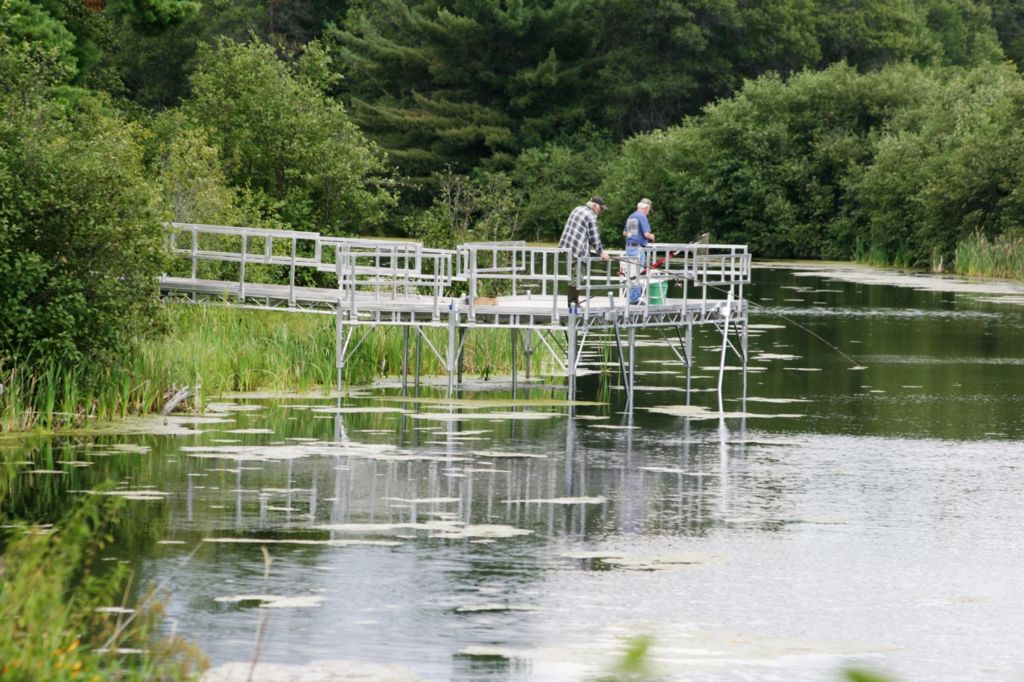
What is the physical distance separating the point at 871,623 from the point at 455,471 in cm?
598

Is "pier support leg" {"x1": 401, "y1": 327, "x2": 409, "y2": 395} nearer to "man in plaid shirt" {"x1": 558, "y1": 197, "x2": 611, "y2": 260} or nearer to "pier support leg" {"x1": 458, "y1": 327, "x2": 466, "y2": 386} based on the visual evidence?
"pier support leg" {"x1": 458, "y1": 327, "x2": 466, "y2": 386}

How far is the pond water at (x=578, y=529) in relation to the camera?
10.1 metres

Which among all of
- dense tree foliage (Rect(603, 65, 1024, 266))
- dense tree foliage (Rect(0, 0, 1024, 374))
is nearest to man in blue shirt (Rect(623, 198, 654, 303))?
dense tree foliage (Rect(0, 0, 1024, 374))

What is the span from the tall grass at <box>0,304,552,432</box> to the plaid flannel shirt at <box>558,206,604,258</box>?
2457 mm

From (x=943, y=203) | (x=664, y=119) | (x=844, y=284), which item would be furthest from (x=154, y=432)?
(x=664, y=119)

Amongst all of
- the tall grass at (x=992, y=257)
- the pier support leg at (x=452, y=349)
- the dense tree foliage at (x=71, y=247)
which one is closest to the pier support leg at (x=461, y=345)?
the pier support leg at (x=452, y=349)

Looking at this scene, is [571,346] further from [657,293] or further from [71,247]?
[71,247]

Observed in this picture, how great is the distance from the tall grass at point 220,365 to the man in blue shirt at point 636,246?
2.15 meters

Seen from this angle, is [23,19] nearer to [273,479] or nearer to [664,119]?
[273,479]

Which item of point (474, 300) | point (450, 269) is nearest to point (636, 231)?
point (450, 269)

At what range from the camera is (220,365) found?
2214 cm

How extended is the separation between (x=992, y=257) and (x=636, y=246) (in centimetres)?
3201

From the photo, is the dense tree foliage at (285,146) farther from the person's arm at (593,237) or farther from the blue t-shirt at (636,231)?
the person's arm at (593,237)

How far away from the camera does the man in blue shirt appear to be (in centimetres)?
2350
